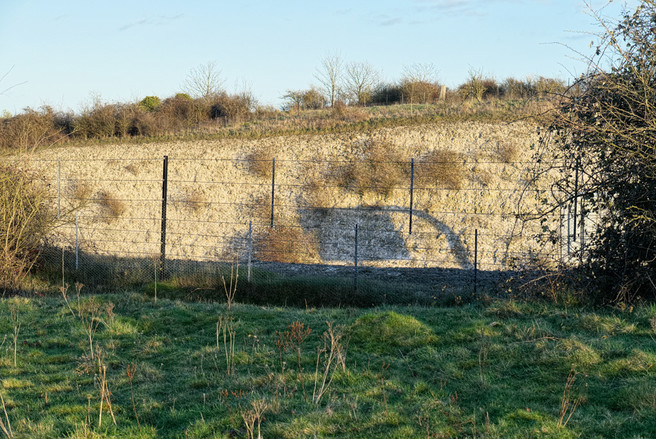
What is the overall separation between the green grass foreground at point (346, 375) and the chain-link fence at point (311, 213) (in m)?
9.05

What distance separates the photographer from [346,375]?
17.5ft

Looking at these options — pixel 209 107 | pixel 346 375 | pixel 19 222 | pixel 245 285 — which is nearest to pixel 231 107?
pixel 209 107

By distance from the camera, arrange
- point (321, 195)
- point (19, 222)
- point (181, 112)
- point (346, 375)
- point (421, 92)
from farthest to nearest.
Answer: point (421, 92) → point (181, 112) → point (321, 195) → point (19, 222) → point (346, 375)

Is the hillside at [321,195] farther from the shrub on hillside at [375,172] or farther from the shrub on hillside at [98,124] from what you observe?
the shrub on hillside at [98,124]

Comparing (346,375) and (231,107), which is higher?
(231,107)

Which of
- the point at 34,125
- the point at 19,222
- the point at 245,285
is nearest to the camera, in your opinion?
the point at 245,285

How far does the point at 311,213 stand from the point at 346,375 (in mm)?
16988

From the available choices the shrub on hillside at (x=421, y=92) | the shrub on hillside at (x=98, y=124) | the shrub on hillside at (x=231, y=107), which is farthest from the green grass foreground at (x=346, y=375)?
the shrub on hillside at (x=421, y=92)

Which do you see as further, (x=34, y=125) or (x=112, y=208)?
(x=34, y=125)

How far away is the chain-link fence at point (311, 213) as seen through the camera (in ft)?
63.9

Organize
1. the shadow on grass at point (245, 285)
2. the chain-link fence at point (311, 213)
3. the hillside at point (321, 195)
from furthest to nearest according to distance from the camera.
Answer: the hillside at point (321, 195) < the chain-link fence at point (311, 213) < the shadow on grass at point (245, 285)

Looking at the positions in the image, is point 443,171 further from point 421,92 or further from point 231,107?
point 231,107

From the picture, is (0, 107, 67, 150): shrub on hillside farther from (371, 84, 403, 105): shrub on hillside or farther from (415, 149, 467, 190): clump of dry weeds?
(371, 84, 403, 105): shrub on hillside

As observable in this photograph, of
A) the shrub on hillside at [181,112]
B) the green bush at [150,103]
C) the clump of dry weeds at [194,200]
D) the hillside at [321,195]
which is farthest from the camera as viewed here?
the green bush at [150,103]
